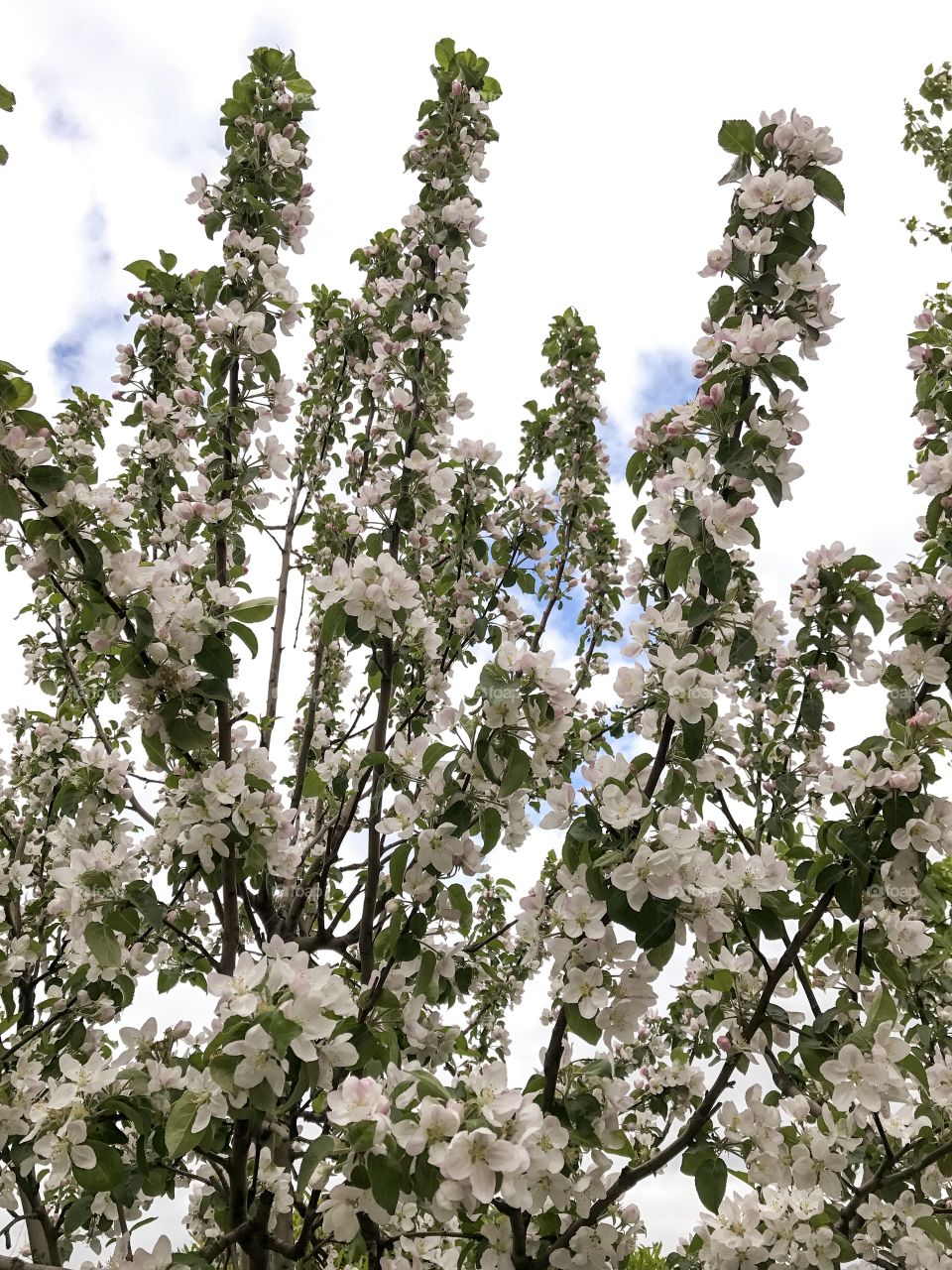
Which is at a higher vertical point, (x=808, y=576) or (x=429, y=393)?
(x=429, y=393)

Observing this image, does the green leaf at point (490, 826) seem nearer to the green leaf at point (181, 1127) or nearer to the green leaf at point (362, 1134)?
the green leaf at point (362, 1134)

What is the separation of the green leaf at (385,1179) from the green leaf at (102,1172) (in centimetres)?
69

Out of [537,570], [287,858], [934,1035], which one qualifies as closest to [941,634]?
[934,1035]

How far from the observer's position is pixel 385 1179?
155 cm

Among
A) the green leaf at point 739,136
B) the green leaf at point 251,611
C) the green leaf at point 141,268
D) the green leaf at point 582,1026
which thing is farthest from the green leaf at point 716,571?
the green leaf at point 141,268

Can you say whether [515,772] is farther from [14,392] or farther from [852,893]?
[14,392]

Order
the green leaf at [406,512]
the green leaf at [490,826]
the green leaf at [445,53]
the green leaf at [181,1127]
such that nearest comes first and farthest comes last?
the green leaf at [181,1127], the green leaf at [490,826], the green leaf at [406,512], the green leaf at [445,53]

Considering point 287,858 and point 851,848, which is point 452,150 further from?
point 851,848

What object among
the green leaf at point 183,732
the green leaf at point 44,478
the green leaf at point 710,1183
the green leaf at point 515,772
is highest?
the green leaf at point 44,478

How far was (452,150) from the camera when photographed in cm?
358

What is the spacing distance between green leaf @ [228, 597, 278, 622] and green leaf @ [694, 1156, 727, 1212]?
1671 mm

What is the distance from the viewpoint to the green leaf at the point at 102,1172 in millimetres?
1893

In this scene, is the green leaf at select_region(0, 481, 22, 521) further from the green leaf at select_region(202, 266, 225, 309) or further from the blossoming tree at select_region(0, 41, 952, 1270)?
the green leaf at select_region(202, 266, 225, 309)

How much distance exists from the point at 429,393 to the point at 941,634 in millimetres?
1953
